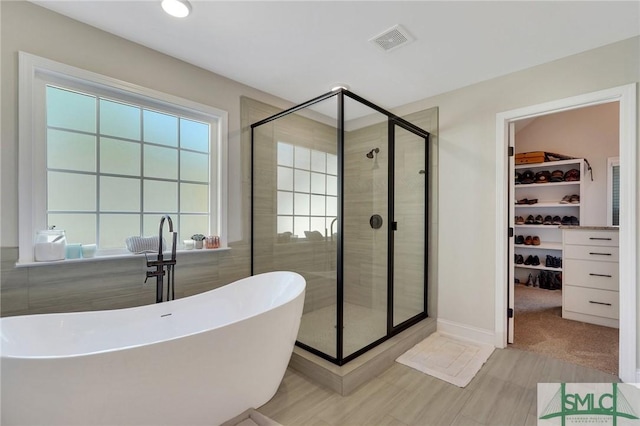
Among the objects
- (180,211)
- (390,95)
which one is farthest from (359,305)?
(390,95)

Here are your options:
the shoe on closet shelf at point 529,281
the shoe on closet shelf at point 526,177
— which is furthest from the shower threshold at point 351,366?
the shoe on closet shelf at point 526,177

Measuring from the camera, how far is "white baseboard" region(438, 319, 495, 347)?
2559 mm

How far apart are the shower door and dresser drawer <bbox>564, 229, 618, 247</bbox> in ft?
5.85

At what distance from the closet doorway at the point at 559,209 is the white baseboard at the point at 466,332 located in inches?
16.2

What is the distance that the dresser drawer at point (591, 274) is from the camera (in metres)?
2.90

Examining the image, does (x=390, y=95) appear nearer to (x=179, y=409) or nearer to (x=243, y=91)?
(x=243, y=91)

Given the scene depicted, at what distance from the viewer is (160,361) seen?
120 centimetres

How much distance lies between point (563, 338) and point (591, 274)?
35.7 inches

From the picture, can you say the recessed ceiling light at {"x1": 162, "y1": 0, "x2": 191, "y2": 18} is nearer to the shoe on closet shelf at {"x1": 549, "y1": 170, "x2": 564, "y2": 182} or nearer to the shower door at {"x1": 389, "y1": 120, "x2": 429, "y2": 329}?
the shower door at {"x1": 389, "y1": 120, "x2": 429, "y2": 329}

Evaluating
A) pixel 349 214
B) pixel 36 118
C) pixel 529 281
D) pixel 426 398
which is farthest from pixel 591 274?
pixel 36 118

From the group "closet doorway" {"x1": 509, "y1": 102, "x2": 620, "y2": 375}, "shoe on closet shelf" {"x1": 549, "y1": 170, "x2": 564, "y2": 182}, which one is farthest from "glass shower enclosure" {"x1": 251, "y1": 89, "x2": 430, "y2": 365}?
"shoe on closet shelf" {"x1": 549, "y1": 170, "x2": 564, "y2": 182}

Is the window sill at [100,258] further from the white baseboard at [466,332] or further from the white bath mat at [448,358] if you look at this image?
the white baseboard at [466,332]

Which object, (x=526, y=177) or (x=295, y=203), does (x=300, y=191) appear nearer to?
(x=295, y=203)

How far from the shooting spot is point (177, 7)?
→ 169 centimetres
